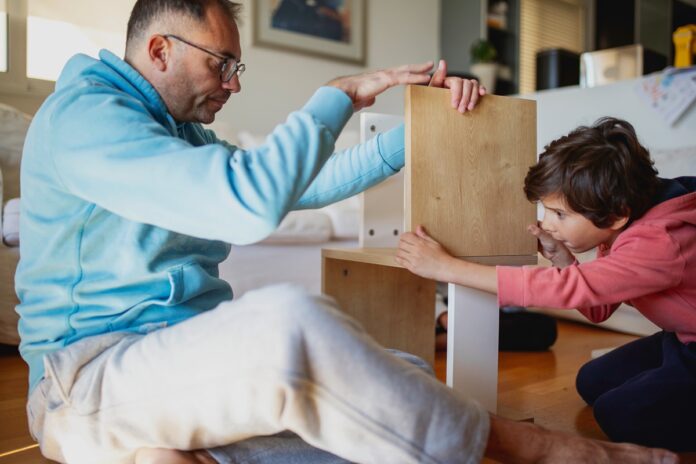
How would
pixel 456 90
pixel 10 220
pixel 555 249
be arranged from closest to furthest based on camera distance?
pixel 456 90 → pixel 555 249 → pixel 10 220

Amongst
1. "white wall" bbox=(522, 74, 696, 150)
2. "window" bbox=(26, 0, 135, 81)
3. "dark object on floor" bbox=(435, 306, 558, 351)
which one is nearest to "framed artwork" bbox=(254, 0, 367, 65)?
"window" bbox=(26, 0, 135, 81)

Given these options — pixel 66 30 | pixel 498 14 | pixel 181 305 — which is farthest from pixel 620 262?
pixel 498 14

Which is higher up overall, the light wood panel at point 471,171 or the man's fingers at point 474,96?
the man's fingers at point 474,96

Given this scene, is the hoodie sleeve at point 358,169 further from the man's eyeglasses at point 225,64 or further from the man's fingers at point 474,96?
the man's eyeglasses at point 225,64

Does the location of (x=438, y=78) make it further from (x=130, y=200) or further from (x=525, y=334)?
(x=525, y=334)

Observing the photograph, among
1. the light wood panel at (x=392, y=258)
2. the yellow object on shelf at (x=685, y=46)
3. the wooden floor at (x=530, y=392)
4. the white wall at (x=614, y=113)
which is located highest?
the yellow object on shelf at (x=685, y=46)

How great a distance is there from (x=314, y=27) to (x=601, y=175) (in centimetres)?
266

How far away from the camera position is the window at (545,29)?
4465mm

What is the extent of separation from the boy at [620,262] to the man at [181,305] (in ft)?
0.86

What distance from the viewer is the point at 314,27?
11.4ft

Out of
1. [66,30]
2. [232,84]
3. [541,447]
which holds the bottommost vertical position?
[541,447]

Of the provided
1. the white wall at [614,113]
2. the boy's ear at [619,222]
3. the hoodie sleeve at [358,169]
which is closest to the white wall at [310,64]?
the white wall at [614,113]

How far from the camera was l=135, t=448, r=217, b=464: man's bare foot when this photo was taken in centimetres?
74

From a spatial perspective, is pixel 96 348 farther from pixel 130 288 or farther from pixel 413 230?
pixel 413 230
